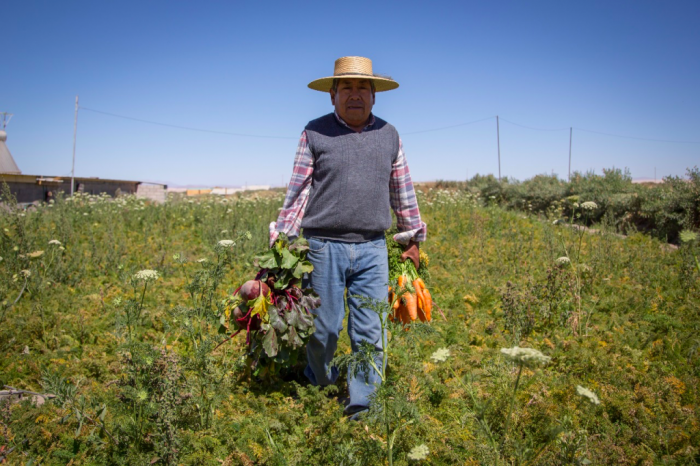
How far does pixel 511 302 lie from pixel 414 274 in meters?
1.47

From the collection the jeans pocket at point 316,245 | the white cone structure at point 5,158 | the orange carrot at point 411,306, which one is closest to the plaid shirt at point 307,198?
the jeans pocket at point 316,245

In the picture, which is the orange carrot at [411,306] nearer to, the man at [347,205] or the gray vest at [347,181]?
the man at [347,205]

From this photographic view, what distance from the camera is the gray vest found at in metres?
2.77

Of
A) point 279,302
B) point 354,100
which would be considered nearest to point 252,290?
point 279,302

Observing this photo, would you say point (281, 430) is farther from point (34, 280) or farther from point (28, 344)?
point (34, 280)

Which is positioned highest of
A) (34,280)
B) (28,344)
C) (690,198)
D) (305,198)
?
(690,198)

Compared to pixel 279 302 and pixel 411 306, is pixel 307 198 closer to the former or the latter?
pixel 279 302

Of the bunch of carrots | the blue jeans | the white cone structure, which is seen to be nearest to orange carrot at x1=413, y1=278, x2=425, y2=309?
the bunch of carrots

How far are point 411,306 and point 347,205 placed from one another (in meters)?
0.81

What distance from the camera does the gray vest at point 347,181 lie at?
9.10 feet

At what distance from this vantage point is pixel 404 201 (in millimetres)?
3072

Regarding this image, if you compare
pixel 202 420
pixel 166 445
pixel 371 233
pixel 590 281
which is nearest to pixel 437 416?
pixel 371 233

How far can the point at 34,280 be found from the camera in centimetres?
489

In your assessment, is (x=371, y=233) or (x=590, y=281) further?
(x=590, y=281)
